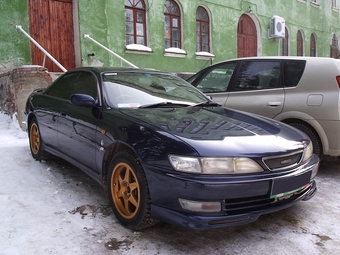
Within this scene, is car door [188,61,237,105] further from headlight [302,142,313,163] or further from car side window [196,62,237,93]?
headlight [302,142,313,163]

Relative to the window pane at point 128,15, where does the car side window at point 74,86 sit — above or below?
below

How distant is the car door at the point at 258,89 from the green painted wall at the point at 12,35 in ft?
20.0

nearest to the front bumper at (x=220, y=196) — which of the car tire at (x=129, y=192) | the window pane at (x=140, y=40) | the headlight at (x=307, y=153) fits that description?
the car tire at (x=129, y=192)

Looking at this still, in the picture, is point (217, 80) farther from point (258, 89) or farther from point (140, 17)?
point (140, 17)

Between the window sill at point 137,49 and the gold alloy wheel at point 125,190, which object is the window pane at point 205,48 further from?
the gold alloy wheel at point 125,190

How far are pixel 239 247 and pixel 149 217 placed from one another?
0.74 metres

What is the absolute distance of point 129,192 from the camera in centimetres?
297

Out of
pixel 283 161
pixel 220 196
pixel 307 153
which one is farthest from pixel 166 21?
pixel 220 196

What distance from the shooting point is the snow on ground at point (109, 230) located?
2.69 metres

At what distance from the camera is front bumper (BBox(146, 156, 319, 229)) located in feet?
8.07

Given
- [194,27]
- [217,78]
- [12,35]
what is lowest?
[217,78]

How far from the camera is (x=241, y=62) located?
538 centimetres

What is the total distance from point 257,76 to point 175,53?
7119 millimetres

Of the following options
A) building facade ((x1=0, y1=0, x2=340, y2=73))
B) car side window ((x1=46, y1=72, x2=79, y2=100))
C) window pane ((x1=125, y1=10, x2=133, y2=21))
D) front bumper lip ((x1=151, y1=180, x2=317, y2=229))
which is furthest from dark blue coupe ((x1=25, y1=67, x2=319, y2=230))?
window pane ((x1=125, y1=10, x2=133, y2=21))
